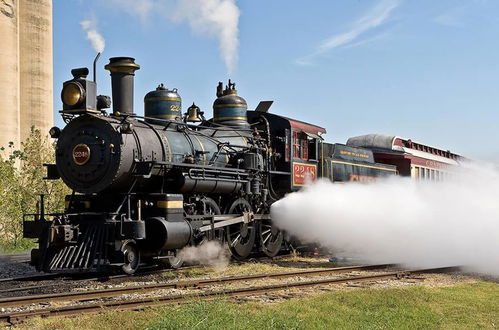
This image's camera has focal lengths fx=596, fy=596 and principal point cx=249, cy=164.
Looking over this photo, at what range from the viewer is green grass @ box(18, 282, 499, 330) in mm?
6695

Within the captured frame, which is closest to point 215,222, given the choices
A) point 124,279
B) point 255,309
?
point 124,279

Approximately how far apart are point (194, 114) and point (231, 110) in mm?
958

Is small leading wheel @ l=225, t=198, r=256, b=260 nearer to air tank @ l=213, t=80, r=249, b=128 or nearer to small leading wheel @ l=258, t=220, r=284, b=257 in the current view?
small leading wheel @ l=258, t=220, r=284, b=257

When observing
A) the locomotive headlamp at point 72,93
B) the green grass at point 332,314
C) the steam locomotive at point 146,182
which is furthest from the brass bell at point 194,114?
the green grass at point 332,314

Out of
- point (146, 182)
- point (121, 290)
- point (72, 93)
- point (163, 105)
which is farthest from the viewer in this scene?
point (163, 105)

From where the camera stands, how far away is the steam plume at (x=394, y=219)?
1512 cm

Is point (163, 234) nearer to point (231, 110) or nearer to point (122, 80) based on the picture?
point (122, 80)

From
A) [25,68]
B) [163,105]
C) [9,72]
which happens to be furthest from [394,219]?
[25,68]

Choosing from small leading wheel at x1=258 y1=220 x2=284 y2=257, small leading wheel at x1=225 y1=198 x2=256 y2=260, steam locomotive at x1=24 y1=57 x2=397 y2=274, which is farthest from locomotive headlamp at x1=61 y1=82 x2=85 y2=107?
small leading wheel at x1=258 y1=220 x2=284 y2=257

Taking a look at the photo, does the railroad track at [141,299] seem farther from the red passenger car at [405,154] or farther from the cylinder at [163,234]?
the red passenger car at [405,154]

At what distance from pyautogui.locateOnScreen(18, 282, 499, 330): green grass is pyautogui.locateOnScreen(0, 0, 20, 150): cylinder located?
34.5 meters

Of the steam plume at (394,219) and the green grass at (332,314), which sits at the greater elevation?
the steam plume at (394,219)

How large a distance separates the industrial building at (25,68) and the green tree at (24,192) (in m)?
13.4

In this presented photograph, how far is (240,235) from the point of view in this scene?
45.5 feet
